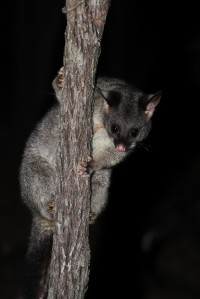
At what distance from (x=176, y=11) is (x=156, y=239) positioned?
472 cm

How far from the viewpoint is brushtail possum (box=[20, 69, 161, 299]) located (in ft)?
17.8

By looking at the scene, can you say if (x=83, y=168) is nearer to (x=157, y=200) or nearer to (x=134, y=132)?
(x=134, y=132)

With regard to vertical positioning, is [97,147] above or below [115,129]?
below

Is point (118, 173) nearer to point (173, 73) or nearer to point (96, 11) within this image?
point (173, 73)

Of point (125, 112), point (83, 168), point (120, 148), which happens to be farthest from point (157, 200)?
point (83, 168)

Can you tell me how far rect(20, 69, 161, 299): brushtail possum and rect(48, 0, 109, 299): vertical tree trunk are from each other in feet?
2.04

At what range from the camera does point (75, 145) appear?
4.38 meters

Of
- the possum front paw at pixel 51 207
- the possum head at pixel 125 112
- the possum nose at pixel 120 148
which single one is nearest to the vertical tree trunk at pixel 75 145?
the possum front paw at pixel 51 207

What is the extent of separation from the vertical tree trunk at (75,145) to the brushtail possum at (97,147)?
0.62m

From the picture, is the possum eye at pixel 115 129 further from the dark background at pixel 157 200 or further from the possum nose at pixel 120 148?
the dark background at pixel 157 200

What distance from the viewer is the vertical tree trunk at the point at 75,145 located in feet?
13.1

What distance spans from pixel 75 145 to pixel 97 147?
42.8 inches

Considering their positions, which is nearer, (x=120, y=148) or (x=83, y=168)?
(x=83, y=168)

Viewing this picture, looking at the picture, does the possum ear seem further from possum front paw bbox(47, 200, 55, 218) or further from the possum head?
possum front paw bbox(47, 200, 55, 218)
